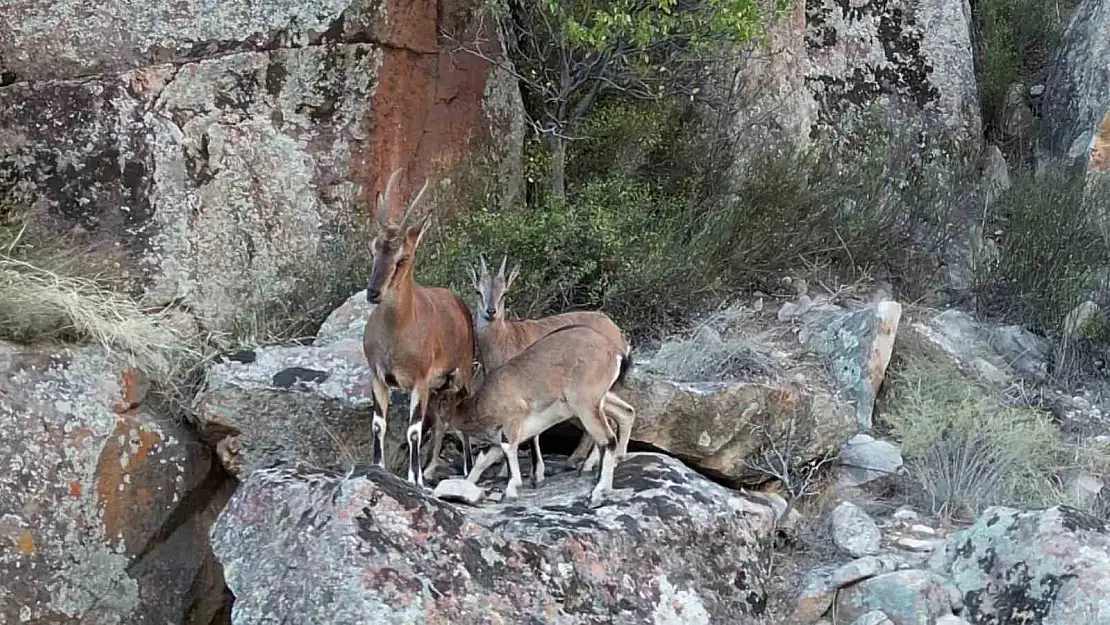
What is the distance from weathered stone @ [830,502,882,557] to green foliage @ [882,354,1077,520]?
528mm

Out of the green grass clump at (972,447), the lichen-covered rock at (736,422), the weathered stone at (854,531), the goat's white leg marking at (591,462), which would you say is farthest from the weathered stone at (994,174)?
the goat's white leg marking at (591,462)

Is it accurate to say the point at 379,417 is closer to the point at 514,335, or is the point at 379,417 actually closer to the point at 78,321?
the point at 514,335

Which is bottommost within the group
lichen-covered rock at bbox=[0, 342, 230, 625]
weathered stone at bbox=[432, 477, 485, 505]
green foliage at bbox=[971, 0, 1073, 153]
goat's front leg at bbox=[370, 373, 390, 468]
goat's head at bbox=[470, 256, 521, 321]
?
lichen-covered rock at bbox=[0, 342, 230, 625]

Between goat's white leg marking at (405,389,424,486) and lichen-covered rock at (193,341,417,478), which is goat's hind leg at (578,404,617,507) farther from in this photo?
lichen-covered rock at (193,341,417,478)

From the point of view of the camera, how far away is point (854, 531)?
6.67 meters

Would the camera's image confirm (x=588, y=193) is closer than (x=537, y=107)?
Yes

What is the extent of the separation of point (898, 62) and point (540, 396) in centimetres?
651

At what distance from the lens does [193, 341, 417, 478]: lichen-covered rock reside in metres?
7.02

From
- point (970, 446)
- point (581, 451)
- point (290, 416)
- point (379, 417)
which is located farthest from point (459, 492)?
point (970, 446)

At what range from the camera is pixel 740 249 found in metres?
9.52

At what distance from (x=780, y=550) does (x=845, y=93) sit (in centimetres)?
581

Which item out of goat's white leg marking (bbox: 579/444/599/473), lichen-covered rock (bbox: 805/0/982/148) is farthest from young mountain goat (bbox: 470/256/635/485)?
lichen-covered rock (bbox: 805/0/982/148)

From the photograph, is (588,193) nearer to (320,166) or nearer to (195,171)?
(320,166)

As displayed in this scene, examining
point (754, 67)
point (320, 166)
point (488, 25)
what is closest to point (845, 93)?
point (754, 67)
